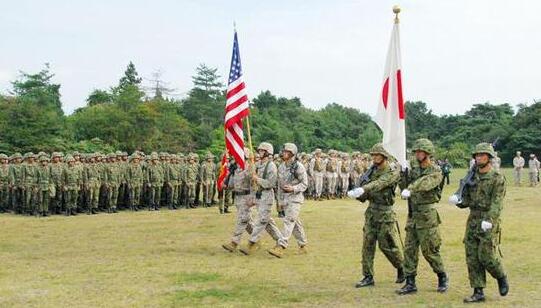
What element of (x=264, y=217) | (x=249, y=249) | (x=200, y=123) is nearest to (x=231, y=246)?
(x=249, y=249)

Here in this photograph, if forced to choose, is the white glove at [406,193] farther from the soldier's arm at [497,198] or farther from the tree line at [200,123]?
the tree line at [200,123]

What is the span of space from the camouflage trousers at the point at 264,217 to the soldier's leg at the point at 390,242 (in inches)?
119

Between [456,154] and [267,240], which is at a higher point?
[456,154]

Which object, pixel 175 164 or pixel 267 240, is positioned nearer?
pixel 267 240

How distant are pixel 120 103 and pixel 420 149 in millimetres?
36916

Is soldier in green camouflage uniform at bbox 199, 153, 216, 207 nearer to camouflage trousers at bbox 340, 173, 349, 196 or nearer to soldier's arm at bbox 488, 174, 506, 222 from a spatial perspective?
camouflage trousers at bbox 340, 173, 349, 196

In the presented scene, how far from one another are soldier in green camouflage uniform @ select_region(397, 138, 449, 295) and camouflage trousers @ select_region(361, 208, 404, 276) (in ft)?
1.33

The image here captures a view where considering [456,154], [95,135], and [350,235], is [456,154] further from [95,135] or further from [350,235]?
[350,235]

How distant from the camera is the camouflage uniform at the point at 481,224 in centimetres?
785

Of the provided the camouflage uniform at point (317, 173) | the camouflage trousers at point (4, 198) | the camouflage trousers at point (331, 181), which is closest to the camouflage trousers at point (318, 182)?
the camouflage uniform at point (317, 173)

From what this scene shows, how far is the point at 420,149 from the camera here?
333 inches

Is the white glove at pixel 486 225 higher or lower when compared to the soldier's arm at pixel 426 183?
lower

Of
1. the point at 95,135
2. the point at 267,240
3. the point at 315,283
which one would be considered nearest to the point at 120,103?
the point at 95,135

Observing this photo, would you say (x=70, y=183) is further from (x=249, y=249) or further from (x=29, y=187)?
(x=249, y=249)
